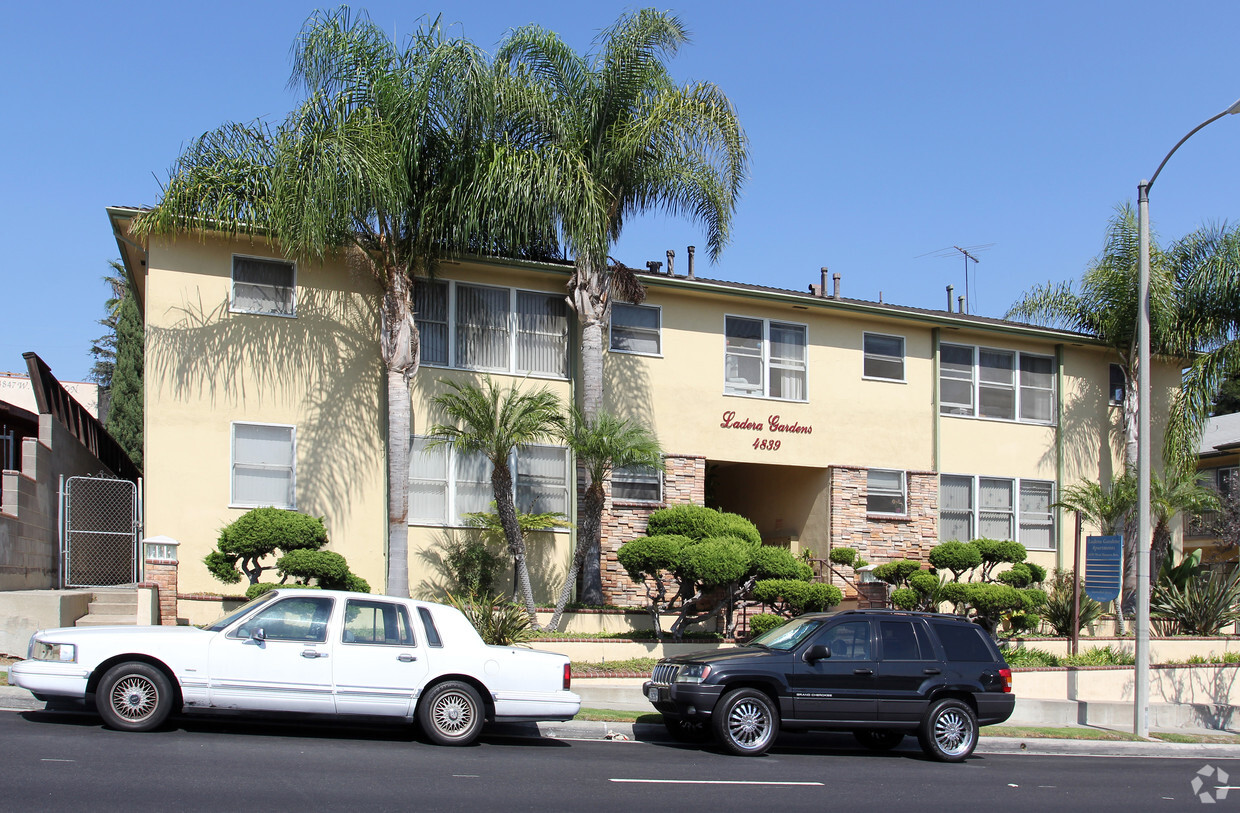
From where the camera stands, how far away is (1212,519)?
1252 inches

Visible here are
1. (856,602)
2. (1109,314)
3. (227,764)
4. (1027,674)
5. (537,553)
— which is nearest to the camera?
(227,764)

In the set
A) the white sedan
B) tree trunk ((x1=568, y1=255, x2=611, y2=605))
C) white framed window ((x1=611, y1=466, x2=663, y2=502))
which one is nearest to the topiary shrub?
tree trunk ((x1=568, y1=255, x2=611, y2=605))

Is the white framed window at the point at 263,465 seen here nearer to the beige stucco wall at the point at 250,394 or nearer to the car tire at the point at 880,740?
the beige stucco wall at the point at 250,394

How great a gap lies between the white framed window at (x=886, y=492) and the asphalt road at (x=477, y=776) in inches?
426

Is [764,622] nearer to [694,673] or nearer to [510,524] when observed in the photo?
[510,524]

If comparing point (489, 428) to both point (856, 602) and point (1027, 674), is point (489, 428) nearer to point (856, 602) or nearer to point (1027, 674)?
point (856, 602)

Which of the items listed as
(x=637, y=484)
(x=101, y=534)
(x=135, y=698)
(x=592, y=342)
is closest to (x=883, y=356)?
(x=637, y=484)

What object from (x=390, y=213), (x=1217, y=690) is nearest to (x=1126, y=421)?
(x=1217, y=690)

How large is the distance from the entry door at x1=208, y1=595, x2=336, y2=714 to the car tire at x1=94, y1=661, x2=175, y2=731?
46 cm

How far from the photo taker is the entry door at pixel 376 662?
11.4 m

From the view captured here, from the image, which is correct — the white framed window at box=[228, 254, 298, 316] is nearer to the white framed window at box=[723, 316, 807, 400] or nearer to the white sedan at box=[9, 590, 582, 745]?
the white framed window at box=[723, 316, 807, 400]

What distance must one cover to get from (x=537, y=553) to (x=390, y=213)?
6.86 m

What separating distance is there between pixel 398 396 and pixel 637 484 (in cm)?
552

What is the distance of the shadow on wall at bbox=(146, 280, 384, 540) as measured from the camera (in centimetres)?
1928
